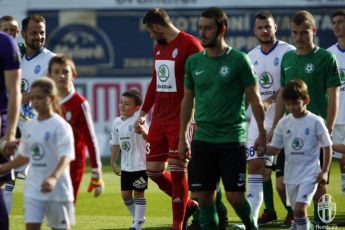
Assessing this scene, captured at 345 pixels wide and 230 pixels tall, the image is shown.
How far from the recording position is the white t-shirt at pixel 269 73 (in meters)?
12.4

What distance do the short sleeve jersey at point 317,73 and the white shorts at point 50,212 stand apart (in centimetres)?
304

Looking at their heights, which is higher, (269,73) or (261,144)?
(269,73)

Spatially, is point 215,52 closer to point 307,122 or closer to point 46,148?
point 307,122

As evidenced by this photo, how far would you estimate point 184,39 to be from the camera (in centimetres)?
1144

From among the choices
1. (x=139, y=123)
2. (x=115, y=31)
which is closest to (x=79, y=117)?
(x=139, y=123)

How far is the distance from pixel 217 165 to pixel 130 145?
2542 mm

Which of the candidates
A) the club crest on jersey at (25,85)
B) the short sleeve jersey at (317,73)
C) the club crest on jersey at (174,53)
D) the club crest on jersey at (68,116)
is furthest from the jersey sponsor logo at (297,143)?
the club crest on jersey at (25,85)

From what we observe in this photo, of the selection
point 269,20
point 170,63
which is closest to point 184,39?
point 170,63

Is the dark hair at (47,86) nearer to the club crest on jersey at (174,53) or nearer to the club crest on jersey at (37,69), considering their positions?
the club crest on jersey at (174,53)

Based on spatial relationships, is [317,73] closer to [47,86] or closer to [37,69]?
[47,86]

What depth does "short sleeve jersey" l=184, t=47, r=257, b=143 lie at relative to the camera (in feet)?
32.4

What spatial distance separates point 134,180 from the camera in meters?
12.3

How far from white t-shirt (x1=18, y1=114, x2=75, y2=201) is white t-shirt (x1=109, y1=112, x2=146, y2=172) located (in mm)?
3541

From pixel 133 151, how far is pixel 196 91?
2532 millimetres
